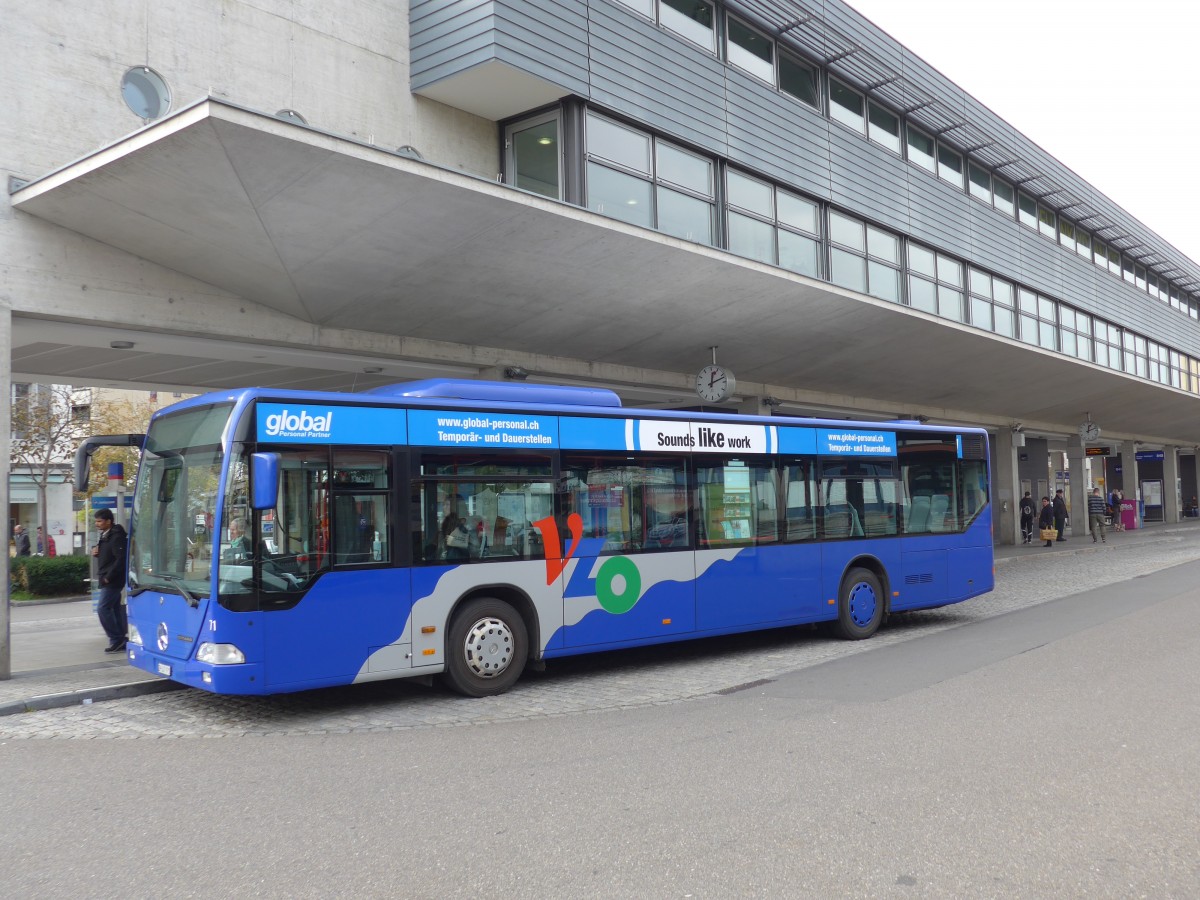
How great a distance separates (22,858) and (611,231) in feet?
34.1

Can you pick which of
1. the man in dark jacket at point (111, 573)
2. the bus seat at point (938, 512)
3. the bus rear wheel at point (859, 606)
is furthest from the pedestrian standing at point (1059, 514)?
the man in dark jacket at point (111, 573)

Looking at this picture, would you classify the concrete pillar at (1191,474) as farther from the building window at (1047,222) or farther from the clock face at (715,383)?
the clock face at (715,383)

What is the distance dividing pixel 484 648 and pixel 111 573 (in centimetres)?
553

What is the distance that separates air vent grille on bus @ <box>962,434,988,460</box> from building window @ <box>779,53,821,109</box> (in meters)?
8.64

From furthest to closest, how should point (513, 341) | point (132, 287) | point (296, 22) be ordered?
point (513, 341)
point (296, 22)
point (132, 287)

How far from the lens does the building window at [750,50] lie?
18156 millimetres

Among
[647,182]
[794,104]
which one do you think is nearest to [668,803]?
[647,182]

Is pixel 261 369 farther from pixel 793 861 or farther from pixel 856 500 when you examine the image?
pixel 793 861

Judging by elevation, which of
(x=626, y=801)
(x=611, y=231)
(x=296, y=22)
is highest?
(x=296, y=22)

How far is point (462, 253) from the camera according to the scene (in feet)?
42.1

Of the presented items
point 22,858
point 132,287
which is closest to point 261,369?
point 132,287

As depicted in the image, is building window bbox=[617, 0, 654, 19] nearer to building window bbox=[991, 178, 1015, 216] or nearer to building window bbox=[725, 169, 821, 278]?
building window bbox=[725, 169, 821, 278]

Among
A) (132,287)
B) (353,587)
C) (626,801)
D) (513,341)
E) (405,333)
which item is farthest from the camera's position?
(513,341)

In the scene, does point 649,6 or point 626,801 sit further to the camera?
point 649,6
